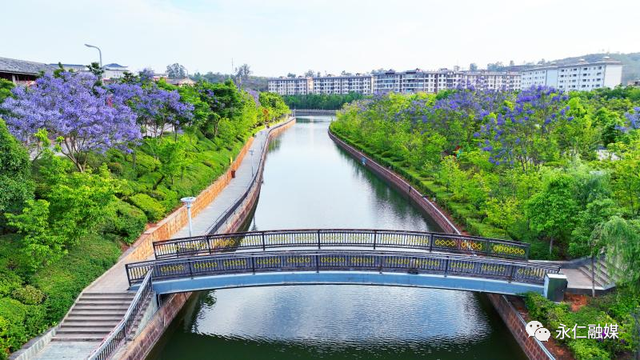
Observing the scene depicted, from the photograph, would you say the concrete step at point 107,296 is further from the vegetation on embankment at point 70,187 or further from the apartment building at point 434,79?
the apartment building at point 434,79

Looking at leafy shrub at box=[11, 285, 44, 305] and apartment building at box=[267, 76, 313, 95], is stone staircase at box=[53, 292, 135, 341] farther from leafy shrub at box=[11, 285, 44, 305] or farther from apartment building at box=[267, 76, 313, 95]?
apartment building at box=[267, 76, 313, 95]

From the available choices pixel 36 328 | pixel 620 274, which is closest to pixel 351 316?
pixel 620 274

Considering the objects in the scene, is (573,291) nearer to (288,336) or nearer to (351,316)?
(351,316)

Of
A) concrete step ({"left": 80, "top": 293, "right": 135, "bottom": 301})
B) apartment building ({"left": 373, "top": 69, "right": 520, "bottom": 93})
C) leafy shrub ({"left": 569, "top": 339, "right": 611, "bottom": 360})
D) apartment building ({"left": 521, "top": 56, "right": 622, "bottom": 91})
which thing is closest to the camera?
leafy shrub ({"left": 569, "top": 339, "right": 611, "bottom": 360})

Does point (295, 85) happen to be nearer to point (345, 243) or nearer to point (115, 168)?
point (115, 168)

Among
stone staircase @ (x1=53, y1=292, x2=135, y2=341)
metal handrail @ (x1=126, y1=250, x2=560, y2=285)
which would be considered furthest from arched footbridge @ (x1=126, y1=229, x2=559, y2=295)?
stone staircase @ (x1=53, y1=292, x2=135, y2=341)

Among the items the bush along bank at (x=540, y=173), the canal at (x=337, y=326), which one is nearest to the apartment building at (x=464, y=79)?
the bush along bank at (x=540, y=173)

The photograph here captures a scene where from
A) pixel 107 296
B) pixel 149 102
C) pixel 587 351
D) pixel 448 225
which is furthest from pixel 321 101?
pixel 587 351
